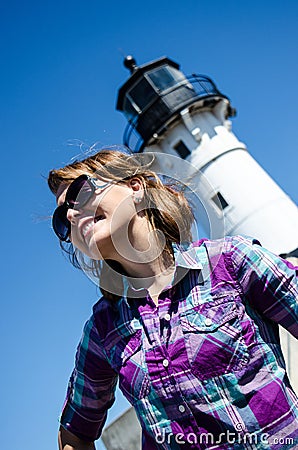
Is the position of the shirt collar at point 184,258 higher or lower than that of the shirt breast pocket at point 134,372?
higher

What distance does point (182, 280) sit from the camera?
156 cm

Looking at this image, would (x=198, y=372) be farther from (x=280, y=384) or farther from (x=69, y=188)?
(x=69, y=188)

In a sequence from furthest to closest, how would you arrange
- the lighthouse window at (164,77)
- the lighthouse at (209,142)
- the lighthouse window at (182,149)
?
1. the lighthouse window at (164,77)
2. the lighthouse window at (182,149)
3. the lighthouse at (209,142)

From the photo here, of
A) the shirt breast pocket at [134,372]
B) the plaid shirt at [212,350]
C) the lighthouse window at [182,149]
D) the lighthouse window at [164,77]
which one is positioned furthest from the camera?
the lighthouse window at [164,77]

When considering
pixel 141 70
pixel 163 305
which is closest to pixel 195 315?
pixel 163 305

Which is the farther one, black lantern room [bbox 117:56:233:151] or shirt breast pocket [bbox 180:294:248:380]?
black lantern room [bbox 117:56:233:151]

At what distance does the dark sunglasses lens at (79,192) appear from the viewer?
1640 millimetres

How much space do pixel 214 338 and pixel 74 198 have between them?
580 mm

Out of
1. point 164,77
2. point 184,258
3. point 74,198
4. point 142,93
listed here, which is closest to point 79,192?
point 74,198

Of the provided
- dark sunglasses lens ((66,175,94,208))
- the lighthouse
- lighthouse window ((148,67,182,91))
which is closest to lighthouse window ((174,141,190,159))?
the lighthouse

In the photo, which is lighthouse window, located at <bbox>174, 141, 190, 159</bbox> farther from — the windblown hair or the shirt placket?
the shirt placket

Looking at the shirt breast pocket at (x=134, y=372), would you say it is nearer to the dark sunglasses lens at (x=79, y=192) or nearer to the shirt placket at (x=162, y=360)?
the shirt placket at (x=162, y=360)

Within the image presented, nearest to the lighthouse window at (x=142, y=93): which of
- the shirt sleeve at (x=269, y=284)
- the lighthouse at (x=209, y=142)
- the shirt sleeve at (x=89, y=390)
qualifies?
the lighthouse at (x=209, y=142)

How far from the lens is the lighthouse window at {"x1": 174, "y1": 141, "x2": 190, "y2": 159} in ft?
44.7
